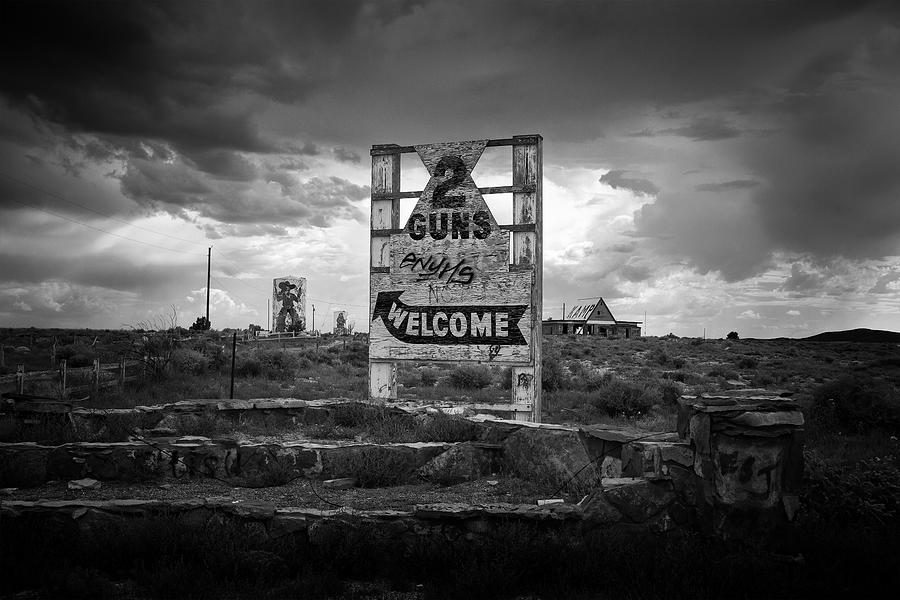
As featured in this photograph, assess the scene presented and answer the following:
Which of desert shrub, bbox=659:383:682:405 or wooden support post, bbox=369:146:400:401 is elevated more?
wooden support post, bbox=369:146:400:401

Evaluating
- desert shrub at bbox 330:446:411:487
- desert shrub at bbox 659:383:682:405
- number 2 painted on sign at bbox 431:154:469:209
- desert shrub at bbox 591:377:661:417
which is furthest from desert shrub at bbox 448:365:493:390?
desert shrub at bbox 330:446:411:487

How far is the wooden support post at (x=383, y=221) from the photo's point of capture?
1088cm

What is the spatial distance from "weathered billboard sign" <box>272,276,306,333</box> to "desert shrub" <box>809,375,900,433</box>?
1698 inches

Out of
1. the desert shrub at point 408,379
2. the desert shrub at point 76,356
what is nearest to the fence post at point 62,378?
→ the desert shrub at point 408,379

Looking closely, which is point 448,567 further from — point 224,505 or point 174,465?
point 174,465

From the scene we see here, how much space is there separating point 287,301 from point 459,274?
41.5 meters

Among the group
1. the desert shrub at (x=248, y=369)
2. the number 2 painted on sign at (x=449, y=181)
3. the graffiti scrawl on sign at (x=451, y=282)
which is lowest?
the desert shrub at (x=248, y=369)

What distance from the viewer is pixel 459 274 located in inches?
410

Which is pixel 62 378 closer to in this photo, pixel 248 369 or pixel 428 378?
pixel 248 369

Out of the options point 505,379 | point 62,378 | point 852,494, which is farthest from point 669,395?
point 62,378

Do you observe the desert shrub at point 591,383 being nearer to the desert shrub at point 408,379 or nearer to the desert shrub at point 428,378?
the desert shrub at point 428,378

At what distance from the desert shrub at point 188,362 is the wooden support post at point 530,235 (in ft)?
41.2

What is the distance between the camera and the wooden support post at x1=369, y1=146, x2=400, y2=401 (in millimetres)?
10883

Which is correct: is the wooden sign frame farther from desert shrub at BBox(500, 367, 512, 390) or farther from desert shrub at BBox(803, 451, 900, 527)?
desert shrub at BBox(500, 367, 512, 390)
